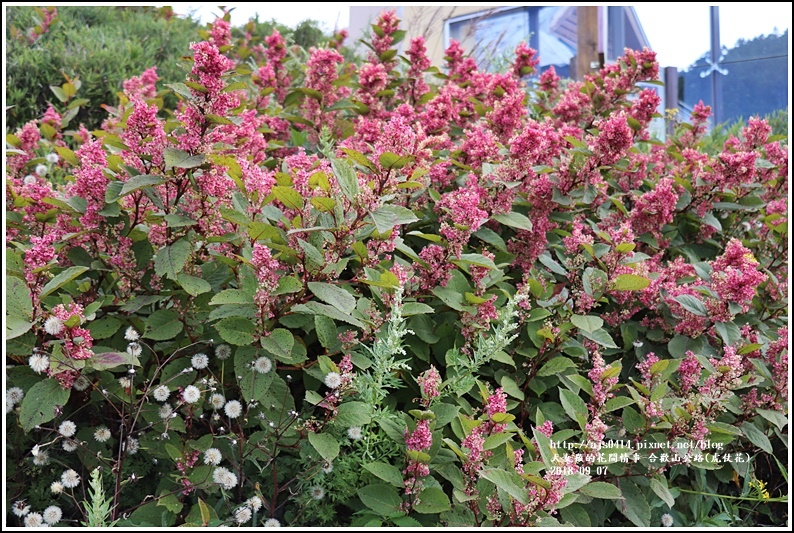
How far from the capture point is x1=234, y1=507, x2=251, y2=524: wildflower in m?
1.58

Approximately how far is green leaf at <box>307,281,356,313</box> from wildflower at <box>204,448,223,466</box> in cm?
50

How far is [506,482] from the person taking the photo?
147 cm

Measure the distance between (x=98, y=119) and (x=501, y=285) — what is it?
141 inches

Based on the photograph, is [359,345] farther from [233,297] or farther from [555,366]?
[555,366]

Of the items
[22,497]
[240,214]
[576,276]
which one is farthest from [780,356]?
[22,497]

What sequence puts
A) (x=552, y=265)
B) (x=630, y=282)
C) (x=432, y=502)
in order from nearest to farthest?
(x=432, y=502)
(x=630, y=282)
(x=552, y=265)

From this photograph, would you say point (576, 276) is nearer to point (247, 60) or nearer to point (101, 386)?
point (101, 386)

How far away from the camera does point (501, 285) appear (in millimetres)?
2047

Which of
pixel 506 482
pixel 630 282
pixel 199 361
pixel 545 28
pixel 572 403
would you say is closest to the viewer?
pixel 506 482

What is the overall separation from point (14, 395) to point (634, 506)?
1.67m

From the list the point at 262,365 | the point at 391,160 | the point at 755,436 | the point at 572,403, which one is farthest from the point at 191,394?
the point at 755,436

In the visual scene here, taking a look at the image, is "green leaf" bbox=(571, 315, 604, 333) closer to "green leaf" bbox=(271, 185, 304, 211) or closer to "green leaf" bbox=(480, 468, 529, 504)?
"green leaf" bbox=(480, 468, 529, 504)

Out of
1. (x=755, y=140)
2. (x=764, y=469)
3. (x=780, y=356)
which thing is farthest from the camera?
(x=755, y=140)

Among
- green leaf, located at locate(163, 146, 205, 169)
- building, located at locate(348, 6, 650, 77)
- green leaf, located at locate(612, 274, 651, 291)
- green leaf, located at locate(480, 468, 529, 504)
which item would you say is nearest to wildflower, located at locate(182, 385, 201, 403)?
green leaf, located at locate(163, 146, 205, 169)
